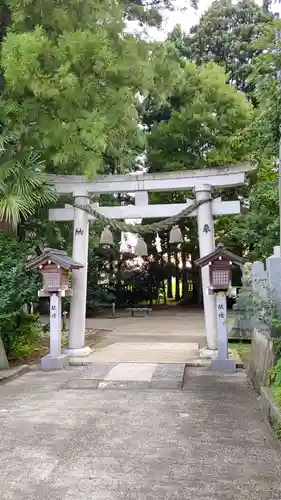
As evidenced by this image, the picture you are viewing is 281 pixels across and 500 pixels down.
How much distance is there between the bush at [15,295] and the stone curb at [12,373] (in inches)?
32.3

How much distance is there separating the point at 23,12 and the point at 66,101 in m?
1.87

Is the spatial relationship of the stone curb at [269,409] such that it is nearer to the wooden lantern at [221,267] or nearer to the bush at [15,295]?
the wooden lantern at [221,267]

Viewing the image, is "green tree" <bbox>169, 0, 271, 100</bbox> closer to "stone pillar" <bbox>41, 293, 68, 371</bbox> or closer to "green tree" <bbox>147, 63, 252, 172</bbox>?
"green tree" <bbox>147, 63, 252, 172</bbox>

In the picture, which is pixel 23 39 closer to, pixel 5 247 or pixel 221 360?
pixel 5 247

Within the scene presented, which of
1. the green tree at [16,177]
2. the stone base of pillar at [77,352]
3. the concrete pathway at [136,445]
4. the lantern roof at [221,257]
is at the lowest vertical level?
the concrete pathway at [136,445]

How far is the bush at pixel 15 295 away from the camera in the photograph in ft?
26.2

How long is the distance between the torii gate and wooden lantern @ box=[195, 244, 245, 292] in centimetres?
88

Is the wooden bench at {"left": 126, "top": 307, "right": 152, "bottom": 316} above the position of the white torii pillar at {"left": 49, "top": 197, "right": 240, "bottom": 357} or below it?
below

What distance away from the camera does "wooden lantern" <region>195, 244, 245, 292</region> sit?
Result: 7.91 m

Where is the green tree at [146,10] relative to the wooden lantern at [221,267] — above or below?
above

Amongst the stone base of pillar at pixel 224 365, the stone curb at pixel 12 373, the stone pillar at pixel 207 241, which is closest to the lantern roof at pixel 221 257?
the stone pillar at pixel 207 241

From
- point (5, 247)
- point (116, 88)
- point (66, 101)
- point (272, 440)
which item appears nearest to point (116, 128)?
point (116, 88)

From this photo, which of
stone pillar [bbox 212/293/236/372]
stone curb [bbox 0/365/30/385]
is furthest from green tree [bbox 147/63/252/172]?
stone curb [bbox 0/365/30/385]

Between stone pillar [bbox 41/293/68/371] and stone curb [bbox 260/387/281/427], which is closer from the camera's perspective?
stone curb [bbox 260/387/281/427]
